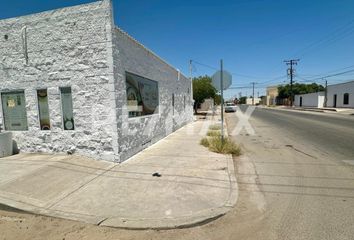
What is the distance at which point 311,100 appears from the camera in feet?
175

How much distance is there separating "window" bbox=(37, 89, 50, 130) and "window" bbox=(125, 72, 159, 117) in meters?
2.53

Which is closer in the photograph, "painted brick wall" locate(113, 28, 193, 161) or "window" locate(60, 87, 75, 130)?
"painted brick wall" locate(113, 28, 193, 161)

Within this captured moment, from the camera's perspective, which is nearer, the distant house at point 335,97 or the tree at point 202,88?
the tree at point 202,88

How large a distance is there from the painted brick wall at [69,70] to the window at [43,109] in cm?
16

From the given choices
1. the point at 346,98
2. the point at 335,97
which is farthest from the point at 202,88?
the point at 335,97

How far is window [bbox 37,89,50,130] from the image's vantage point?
714 centimetres

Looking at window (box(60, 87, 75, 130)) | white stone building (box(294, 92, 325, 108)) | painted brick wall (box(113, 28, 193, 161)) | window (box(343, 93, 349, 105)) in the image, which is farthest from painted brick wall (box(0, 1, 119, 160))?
white stone building (box(294, 92, 325, 108))

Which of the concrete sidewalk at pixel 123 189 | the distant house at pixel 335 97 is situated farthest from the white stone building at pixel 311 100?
the concrete sidewalk at pixel 123 189

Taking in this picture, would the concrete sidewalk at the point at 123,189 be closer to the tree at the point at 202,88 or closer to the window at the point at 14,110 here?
the window at the point at 14,110

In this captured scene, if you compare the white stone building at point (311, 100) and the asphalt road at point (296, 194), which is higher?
the white stone building at point (311, 100)

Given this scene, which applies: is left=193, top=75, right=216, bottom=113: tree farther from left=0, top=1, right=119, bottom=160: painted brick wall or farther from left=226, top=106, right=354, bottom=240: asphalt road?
left=0, top=1, right=119, bottom=160: painted brick wall

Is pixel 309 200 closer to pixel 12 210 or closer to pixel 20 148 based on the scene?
pixel 12 210

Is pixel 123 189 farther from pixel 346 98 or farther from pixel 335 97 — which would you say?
pixel 335 97

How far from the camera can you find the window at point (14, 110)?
7.47 m
